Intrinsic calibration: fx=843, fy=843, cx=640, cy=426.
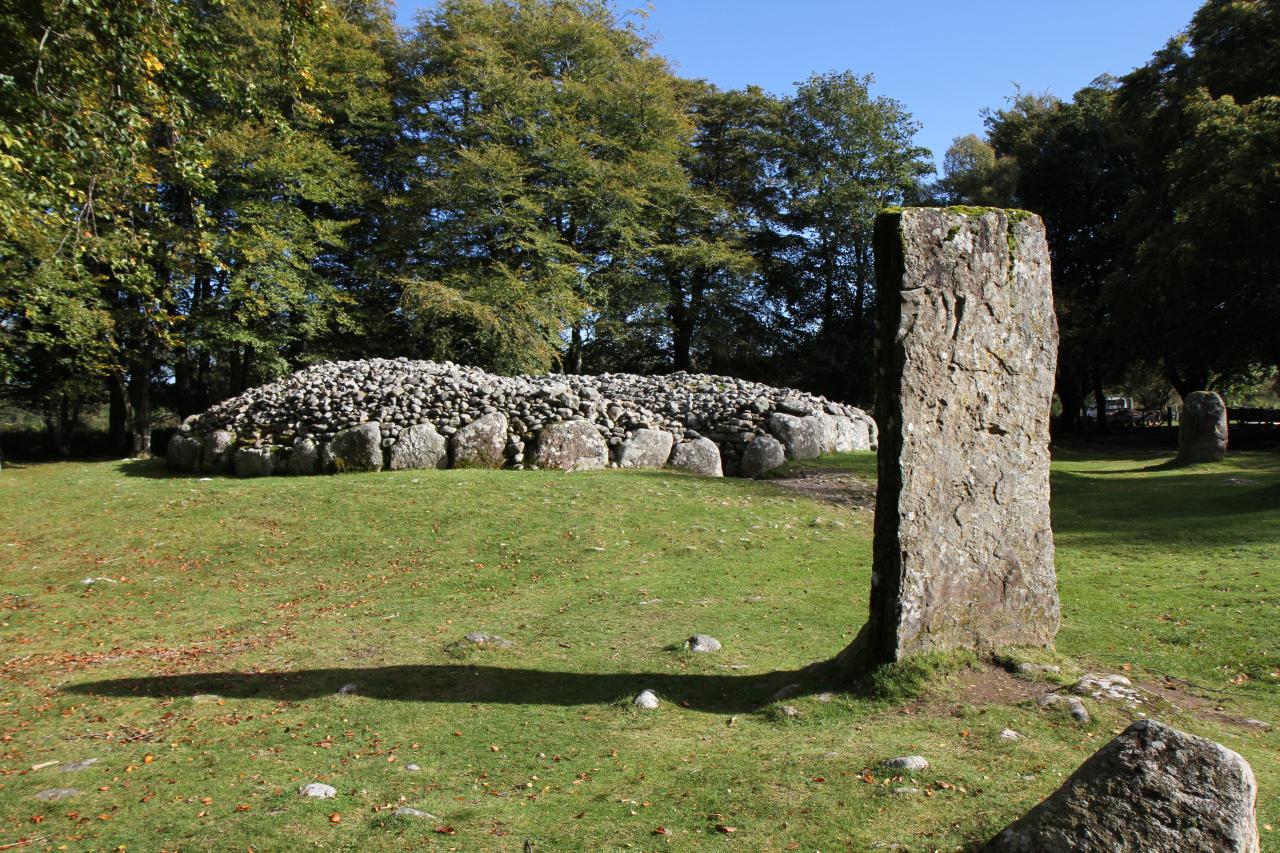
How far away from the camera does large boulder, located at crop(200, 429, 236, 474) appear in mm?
20656

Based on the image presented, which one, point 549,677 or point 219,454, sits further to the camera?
point 219,454

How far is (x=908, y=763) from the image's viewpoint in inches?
192

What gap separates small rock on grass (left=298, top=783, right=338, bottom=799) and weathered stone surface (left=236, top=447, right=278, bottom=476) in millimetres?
16390

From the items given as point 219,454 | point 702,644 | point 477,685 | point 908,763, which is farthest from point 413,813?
point 219,454

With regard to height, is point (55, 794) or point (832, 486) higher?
point (832, 486)

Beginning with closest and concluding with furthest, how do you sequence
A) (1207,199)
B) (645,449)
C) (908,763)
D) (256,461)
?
(908,763) → (645,449) → (256,461) → (1207,199)

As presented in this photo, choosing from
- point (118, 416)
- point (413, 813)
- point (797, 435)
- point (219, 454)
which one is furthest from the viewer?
point (118, 416)

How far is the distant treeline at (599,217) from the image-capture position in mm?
28672

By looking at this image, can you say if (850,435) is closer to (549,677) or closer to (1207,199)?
(1207,199)

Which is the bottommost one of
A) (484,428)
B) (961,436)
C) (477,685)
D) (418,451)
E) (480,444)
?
(477,685)

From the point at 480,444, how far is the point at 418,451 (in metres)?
1.40

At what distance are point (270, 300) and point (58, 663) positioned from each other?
2393cm

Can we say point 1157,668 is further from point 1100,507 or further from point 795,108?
point 795,108

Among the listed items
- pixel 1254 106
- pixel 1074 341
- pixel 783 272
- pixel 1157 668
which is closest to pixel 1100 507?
pixel 1157 668
